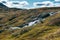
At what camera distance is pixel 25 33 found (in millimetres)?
199000

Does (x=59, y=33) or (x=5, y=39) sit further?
(x=5, y=39)

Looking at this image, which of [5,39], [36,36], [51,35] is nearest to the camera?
[51,35]

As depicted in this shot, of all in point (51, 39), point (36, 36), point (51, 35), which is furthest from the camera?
point (36, 36)

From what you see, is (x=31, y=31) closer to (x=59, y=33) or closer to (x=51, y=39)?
(x=59, y=33)

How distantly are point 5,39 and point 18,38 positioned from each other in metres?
14.3

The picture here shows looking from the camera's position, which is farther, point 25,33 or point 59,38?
point 25,33

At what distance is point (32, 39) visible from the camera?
171 metres

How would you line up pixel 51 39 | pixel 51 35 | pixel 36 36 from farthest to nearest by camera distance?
pixel 36 36, pixel 51 35, pixel 51 39

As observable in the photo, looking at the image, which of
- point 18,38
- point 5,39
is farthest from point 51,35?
point 5,39

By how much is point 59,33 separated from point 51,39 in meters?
18.6

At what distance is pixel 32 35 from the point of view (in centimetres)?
18662

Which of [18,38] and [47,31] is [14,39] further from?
[47,31]

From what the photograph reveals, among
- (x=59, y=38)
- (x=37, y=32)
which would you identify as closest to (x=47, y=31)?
(x=37, y=32)

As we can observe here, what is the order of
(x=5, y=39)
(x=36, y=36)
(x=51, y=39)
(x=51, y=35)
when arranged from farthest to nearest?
(x=5, y=39)
(x=36, y=36)
(x=51, y=35)
(x=51, y=39)
